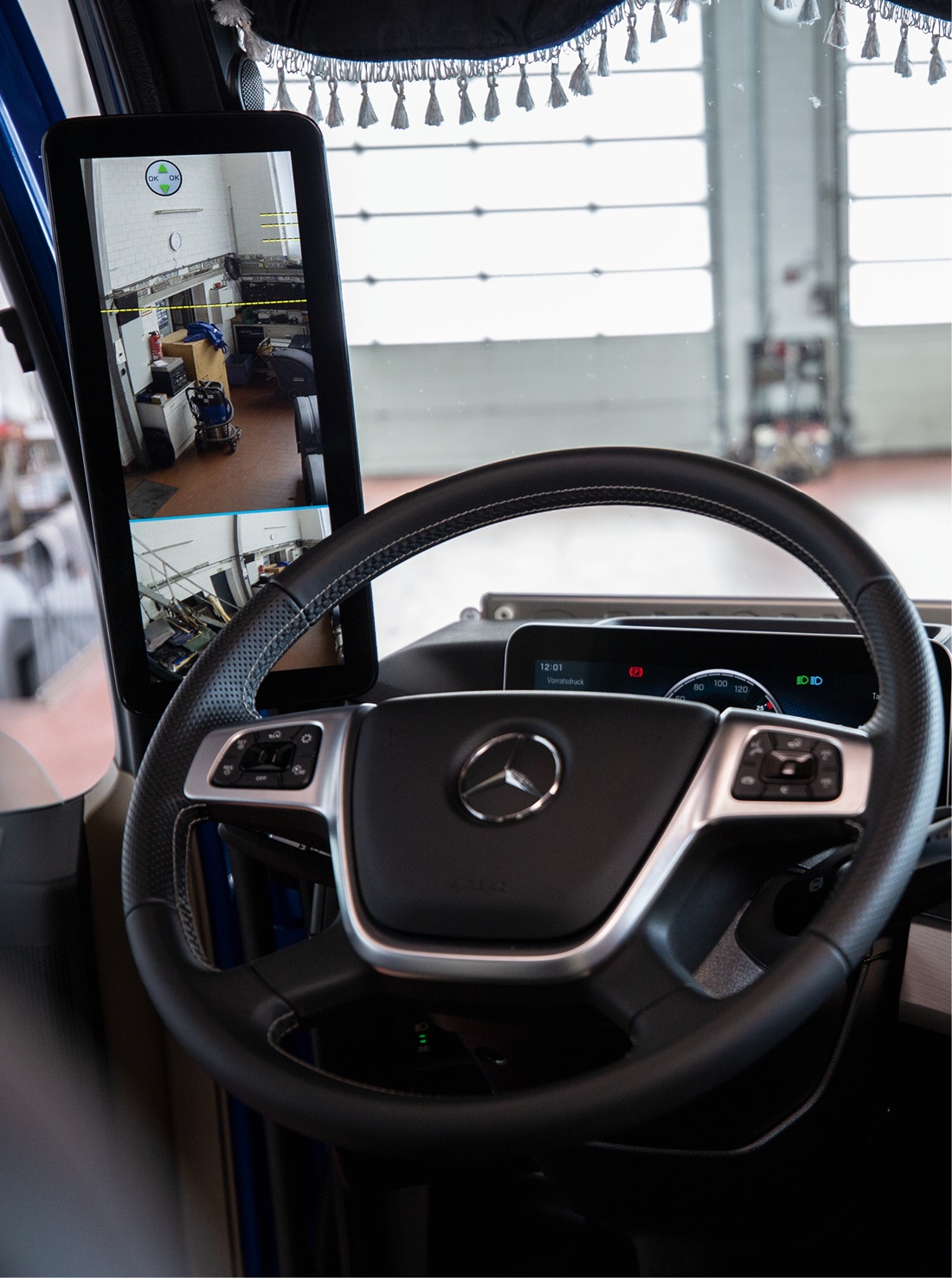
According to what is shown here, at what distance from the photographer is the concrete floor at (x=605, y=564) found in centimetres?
118

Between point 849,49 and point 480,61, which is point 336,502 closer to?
point 480,61

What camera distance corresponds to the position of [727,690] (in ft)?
2.79

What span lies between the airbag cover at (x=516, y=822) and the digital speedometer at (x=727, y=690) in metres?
0.33

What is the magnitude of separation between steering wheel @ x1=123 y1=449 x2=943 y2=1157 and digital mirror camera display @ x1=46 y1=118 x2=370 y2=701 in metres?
0.33

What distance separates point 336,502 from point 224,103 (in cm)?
41

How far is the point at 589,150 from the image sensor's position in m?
1.97

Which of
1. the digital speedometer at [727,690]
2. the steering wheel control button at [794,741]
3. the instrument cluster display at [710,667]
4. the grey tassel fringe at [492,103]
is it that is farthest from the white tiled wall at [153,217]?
the steering wheel control button at [794,741]

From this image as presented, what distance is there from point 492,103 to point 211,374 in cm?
41

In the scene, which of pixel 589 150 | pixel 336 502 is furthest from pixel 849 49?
pixel 589 150

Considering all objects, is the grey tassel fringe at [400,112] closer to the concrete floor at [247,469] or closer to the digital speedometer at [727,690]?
the concrete floor at [247,469]

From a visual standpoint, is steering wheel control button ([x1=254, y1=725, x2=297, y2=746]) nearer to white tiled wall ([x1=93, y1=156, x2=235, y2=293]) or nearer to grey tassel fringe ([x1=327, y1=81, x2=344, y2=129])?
white tiled wall ([x1=93, y1=156, x2=235, y2=293])

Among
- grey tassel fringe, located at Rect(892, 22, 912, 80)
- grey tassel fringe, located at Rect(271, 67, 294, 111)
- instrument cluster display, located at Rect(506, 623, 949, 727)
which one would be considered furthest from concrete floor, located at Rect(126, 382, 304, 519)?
grey tassel fringe, located at Rect(892, 22, 912, 80)

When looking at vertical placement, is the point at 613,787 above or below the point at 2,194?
below

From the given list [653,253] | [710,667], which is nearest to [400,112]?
[710,667]
